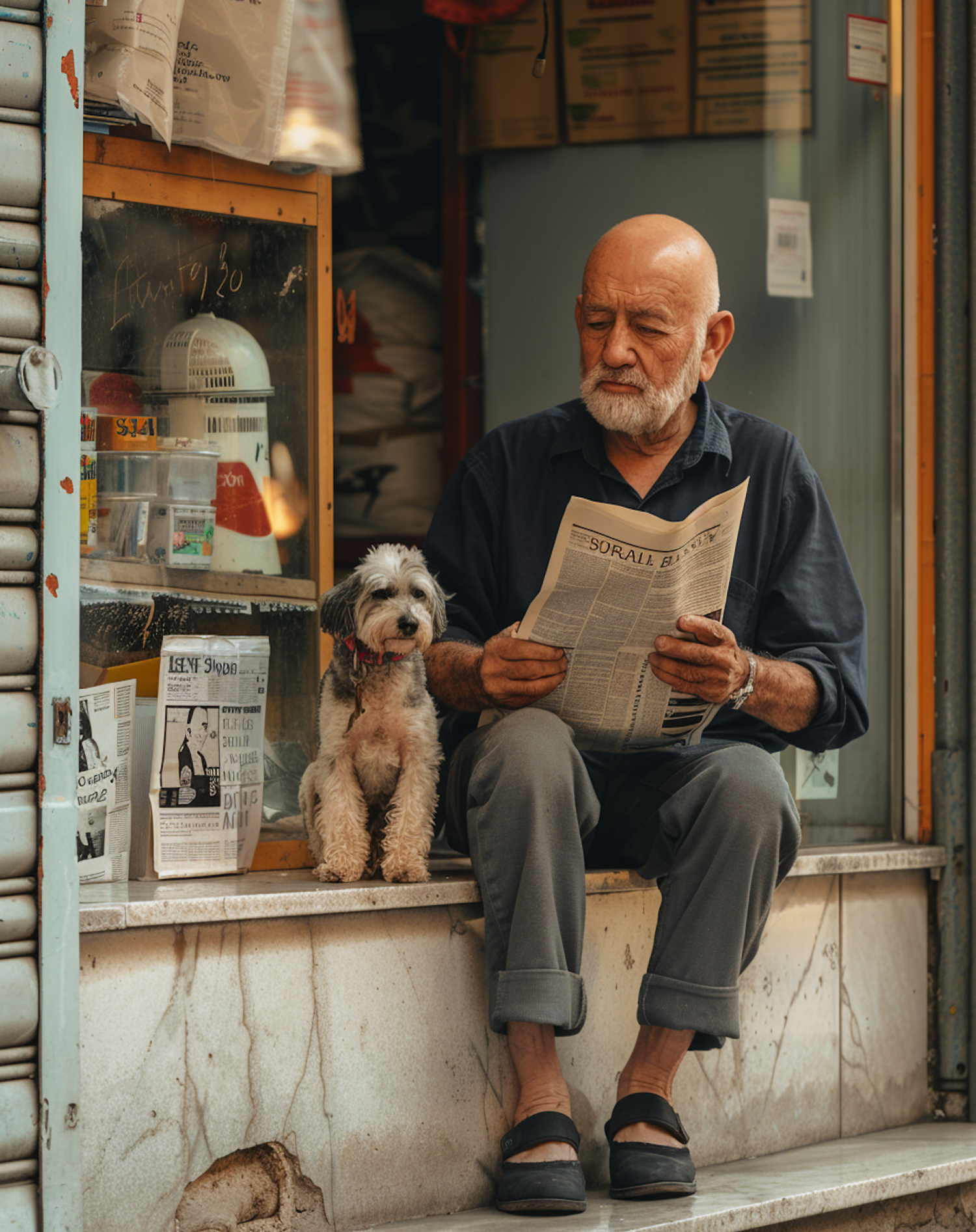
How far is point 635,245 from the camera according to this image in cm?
239

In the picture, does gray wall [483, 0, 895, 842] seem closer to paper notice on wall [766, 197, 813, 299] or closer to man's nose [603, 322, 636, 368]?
paper notice on wall [766, 197, 813, 299]

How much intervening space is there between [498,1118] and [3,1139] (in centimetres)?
81

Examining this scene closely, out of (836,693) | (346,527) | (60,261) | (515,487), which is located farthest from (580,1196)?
(346,527)

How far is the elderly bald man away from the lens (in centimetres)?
202

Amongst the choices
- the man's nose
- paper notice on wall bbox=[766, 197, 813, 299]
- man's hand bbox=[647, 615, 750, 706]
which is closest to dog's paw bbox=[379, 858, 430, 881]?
man's hand bbox=[647, 615, 750, 706]

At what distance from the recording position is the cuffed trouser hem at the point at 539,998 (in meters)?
1.96

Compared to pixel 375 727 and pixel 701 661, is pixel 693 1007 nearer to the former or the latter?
pixel 701 661

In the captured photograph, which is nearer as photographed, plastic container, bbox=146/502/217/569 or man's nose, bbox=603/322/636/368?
man's nose, bbox=603/322/636/368

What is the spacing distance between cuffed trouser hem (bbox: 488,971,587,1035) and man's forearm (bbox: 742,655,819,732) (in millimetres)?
559

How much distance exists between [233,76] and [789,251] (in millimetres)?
1436

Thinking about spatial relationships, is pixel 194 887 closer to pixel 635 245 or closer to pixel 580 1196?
pixel 580 1196

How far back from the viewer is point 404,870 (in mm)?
2238

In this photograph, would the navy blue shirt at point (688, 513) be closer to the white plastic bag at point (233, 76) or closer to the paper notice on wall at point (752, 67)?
the white plastic bag at point (233, 76)

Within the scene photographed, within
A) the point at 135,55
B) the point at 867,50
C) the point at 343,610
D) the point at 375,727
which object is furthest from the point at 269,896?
the point at 867,50
